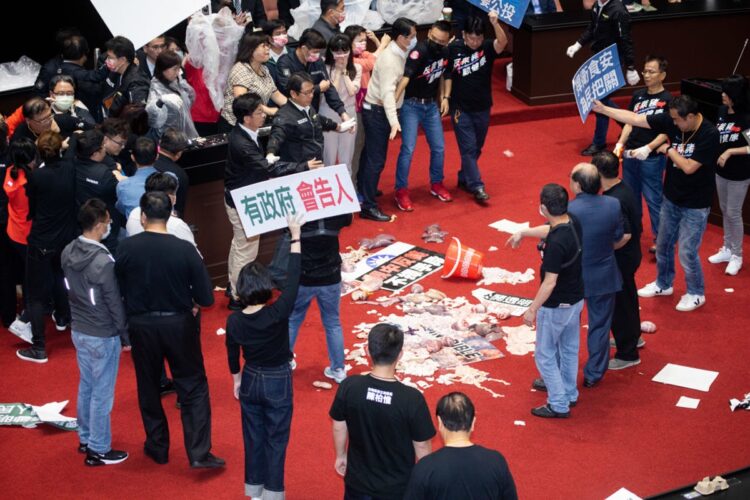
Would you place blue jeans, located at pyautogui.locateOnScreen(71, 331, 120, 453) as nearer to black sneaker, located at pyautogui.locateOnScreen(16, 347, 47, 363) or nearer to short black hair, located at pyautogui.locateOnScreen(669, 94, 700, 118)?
black sneaker, located at pyautogui.locateOnScreen(16, 347, 47, 363)

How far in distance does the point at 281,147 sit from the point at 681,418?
3.69 m

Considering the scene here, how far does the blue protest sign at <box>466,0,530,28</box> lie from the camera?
32.3 ft

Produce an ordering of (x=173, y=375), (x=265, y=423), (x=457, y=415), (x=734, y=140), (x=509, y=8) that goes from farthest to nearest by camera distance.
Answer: (x=509, y=8), (x=734, y=140), (x=173, y=375), (x=265, y=423), (x=457, y=415)

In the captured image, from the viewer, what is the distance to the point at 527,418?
22.6 feet

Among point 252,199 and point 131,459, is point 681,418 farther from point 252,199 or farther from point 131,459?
point 131,459

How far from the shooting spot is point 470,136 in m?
10.5

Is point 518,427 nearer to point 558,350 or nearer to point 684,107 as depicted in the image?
point 558,350

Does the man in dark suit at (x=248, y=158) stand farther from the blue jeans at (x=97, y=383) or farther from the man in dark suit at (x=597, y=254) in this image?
the man in dark suit at (x=597, y=254)

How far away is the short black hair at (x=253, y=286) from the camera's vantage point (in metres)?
5.37

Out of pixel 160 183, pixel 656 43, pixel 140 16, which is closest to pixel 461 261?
pixel 160 183

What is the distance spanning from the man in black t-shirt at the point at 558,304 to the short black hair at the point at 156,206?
2264 millimetres

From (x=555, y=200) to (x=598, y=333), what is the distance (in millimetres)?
1311

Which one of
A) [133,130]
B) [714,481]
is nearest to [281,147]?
[133,130]

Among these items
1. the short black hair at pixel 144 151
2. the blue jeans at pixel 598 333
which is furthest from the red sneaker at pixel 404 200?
the short black hair at pixel 144 151
